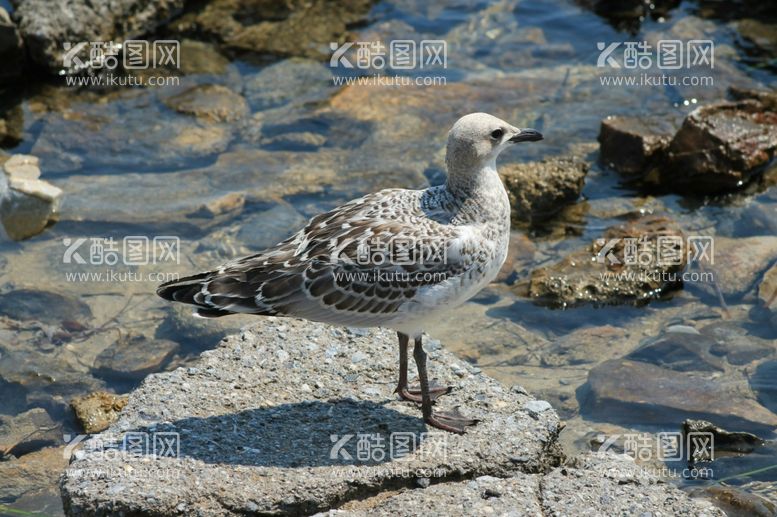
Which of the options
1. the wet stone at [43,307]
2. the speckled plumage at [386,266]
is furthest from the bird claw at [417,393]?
the wet stone at [43,307]

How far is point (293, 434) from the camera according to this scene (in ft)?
20.7

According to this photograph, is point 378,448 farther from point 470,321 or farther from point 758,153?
point 758,153

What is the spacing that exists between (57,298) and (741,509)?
590 cm

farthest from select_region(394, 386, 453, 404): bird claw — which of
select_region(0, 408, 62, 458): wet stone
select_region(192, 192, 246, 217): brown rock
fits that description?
select_region(192, 192, 246, 217): brown rock

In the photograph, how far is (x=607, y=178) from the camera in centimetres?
1112

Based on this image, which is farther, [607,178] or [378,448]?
[607,178]

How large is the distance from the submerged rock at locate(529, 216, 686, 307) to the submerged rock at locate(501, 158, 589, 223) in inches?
36.8

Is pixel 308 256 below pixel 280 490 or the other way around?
the other way around

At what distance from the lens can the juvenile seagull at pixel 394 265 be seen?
6.20 m

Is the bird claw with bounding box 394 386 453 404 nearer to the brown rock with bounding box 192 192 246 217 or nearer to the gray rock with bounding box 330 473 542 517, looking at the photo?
the gray rock with bounding box 330 473 542 517

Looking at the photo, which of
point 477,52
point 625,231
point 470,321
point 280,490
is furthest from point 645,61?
point 280,490

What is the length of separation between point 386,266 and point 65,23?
8215 millimetres

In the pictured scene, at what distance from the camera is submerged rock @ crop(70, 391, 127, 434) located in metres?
7.73

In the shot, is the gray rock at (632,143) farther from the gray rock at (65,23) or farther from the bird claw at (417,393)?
the gray rock at (65,23)
